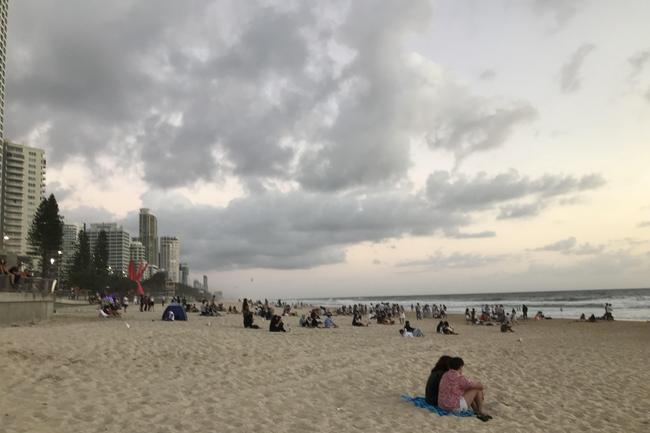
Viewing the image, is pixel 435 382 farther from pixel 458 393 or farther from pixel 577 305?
pixel 577 305

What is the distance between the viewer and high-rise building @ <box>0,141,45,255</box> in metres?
147

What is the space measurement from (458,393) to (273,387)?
3679 millimetres

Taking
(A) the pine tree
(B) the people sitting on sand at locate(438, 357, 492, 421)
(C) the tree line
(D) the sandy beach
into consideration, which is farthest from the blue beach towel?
(A) the pine tree

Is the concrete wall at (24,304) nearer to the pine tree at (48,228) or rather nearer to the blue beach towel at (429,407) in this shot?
the blue beach towel at (429,407)

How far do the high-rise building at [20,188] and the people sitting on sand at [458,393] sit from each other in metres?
164

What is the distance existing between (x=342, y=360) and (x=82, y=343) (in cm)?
732

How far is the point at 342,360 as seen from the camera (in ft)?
42.3

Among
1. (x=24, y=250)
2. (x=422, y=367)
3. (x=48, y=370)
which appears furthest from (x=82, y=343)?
(x=24, y=250)

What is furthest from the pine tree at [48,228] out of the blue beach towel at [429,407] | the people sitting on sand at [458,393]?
the people sitting on sand at [458,393]

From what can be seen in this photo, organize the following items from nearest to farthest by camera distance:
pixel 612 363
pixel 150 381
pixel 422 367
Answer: pixel 150 381 < pixel 422 367 < pixel 612 363

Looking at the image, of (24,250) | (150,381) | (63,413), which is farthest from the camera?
(24,250)

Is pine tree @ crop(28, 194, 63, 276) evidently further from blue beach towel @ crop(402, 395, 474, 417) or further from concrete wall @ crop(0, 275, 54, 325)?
blue beach towel @ crop(402, 395, 474, 417)

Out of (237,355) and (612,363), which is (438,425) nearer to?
(237,355)

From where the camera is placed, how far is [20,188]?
149250mm
